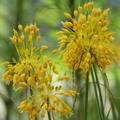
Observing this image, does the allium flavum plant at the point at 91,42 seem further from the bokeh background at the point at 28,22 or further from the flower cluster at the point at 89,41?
the bokeh background at the point at 28,22

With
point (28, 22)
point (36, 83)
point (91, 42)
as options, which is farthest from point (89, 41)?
point (28, 22)

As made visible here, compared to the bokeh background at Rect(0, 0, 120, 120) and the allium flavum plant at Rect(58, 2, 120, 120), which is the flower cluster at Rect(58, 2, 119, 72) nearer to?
the allium flavum plant at Rect(58, 2, 120, 120)

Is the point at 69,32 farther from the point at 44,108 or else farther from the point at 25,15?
the point at 25,15

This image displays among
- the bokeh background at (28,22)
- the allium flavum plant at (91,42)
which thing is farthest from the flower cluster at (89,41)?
the bokeh background at (28,22)

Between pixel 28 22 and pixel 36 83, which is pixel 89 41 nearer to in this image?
pixel 36 83

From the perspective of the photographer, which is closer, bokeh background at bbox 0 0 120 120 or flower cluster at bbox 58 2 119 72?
flower cluster at bbox 58 2 119 72

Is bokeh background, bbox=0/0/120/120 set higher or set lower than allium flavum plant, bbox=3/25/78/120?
higher

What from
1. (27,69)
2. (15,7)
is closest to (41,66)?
(27,69)

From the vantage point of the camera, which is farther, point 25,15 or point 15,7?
point 25,15

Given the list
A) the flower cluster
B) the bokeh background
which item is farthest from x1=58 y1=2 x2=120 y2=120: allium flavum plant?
the bokeh background
